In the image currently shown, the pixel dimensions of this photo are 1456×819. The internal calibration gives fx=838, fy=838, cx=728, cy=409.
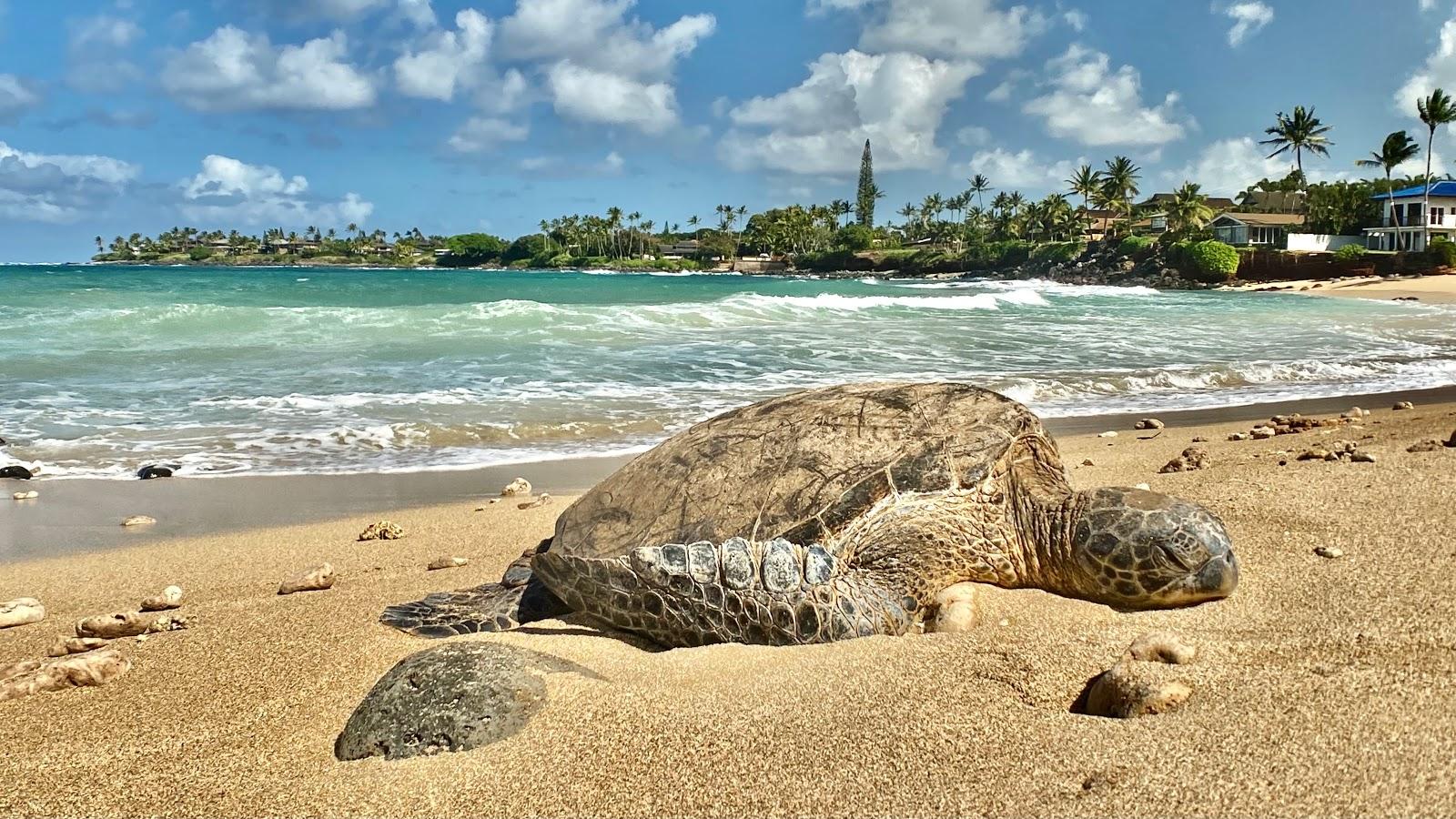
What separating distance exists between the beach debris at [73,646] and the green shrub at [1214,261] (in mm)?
61657

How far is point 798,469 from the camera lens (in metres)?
3.79

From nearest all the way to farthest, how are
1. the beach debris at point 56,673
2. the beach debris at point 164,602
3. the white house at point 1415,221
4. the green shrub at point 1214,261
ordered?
the beach debris at point 56,673, the beach debris at point 164,602, the green shrub at point 1214,261, the white house at point 1415,221

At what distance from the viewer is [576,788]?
7.61 feet

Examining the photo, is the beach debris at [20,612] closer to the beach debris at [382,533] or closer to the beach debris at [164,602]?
the beach debris at [164,602]

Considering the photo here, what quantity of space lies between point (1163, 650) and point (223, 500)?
Answer: 6580mm

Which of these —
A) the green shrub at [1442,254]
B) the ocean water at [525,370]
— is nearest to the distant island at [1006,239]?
the green shrub at [1442,254]

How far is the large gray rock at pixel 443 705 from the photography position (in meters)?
2.58

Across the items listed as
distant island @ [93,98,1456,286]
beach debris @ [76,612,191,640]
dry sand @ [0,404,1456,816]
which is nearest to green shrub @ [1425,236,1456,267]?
distant island @ [93,98,1456,286]

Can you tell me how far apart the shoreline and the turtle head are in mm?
4275

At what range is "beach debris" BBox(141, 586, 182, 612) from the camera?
429 centimetres

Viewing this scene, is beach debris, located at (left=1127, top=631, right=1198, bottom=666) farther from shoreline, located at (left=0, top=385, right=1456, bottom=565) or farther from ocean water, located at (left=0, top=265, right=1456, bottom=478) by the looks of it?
ocean water, located at (left=0, top=265, right=1456, bottom=478)

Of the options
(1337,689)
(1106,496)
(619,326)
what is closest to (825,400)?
(1106,496)

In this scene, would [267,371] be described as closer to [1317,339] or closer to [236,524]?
[236,524]

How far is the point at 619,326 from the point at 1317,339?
50.2ft
